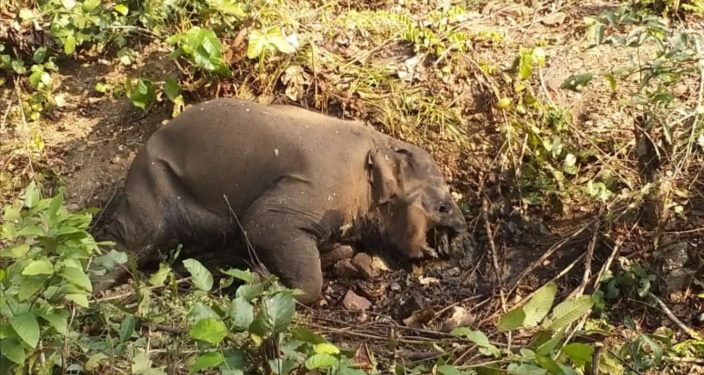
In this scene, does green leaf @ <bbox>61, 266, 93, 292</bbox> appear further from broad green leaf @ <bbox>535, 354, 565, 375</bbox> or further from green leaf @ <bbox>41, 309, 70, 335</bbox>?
broad green leaf @ <bbox>535, 354, 565, 375</bbox>

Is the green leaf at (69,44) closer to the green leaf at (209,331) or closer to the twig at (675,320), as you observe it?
the green leaf at (209,331)

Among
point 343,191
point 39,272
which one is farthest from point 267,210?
point 39,272

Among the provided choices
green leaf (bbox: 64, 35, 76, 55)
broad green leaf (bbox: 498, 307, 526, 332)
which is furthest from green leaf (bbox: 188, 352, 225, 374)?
green leaf (bbox: 64, 35, 76, 55)

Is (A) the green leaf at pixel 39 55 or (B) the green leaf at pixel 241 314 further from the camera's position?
(A) the green leaf at pixel 39 55

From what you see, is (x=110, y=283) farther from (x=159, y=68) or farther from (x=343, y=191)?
(x=159, y=68)

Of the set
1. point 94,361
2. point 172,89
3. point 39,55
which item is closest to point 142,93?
point 172,89

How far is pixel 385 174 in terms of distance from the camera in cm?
486

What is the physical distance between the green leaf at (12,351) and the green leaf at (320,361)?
876mm

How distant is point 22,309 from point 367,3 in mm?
3935

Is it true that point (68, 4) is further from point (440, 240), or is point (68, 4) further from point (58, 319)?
point (58, 319)

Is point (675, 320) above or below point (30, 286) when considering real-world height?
below

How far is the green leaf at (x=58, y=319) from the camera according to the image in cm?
291

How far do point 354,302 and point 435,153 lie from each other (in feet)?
3.71

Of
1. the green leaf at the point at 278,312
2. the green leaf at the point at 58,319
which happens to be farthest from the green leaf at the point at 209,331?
the green leaf at the point at 58,319
